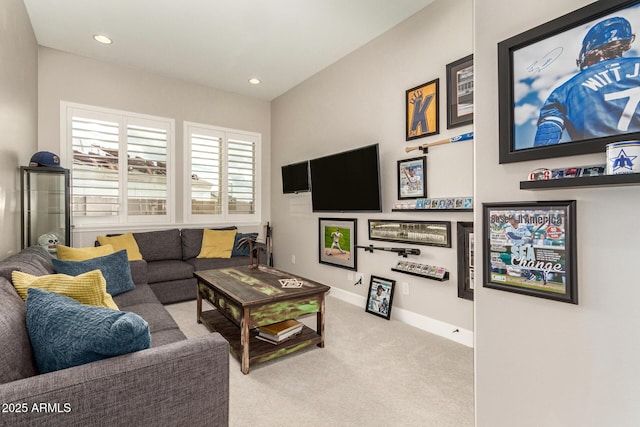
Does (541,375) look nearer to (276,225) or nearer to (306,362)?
(306,362)

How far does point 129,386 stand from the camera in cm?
97

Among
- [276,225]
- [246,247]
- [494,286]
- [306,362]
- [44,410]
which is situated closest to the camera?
[44,410]

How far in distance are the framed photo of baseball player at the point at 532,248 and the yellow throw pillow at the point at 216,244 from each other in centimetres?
379

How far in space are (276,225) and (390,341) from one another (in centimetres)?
302

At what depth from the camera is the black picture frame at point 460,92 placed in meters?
2.55

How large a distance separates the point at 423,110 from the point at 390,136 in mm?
441

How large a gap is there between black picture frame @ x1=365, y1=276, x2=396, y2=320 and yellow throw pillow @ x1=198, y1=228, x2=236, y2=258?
212 cm

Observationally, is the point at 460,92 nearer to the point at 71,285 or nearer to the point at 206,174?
the point at 71,285

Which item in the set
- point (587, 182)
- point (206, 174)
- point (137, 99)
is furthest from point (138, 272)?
point (587, 182)

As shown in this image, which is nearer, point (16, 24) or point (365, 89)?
point (16, 24)

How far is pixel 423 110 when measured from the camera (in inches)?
115

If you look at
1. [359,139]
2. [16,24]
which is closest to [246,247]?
[359,139]

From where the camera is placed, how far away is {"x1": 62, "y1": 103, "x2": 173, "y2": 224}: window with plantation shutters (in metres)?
3.90

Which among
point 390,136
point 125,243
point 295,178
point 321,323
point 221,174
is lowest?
point 321,323
